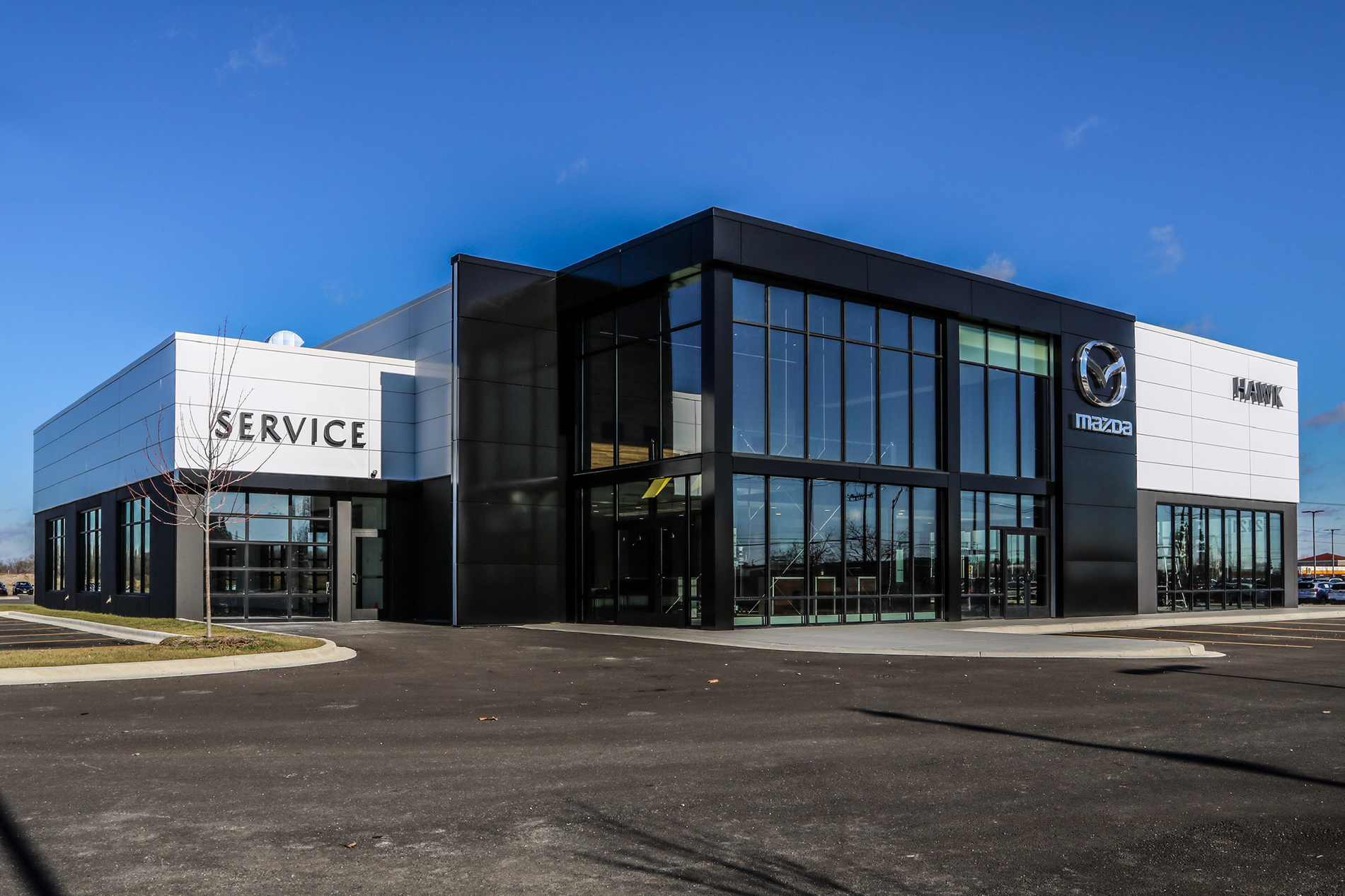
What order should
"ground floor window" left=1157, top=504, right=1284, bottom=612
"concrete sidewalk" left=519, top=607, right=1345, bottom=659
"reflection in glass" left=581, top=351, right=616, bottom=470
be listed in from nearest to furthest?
"concrete sidewalk" left=519, top=607, right=1345, bottom=659
"reflection in glass" left=581, top=351, right=616, bottom=470
"ground floor window" left=1157, top=504, right=1284, bottom=612

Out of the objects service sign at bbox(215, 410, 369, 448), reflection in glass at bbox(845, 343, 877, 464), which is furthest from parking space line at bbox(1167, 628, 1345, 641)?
service sign at bbox(215, 410, 369, 448)

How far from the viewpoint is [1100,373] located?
101ft

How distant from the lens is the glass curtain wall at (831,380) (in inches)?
931

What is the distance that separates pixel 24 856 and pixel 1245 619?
104ft

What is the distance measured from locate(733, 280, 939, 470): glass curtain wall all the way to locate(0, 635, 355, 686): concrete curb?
10.7m

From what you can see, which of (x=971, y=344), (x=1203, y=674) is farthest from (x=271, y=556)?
(x=1203, y=674)

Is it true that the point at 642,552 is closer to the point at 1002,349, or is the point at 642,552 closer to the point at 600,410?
the point at 600,410

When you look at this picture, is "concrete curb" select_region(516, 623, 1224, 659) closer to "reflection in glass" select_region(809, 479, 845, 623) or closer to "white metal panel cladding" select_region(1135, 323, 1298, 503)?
"reflection in glass" select_region(809, 479, 845, 623)

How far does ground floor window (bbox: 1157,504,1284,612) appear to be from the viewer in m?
33.6

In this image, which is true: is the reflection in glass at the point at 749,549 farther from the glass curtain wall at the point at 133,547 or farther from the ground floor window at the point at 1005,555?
the glass curtain wall at the point at 133,547

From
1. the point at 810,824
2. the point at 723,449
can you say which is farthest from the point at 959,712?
the point at 723,449

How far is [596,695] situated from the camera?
1237 centimetres

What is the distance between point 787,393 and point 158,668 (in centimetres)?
1431

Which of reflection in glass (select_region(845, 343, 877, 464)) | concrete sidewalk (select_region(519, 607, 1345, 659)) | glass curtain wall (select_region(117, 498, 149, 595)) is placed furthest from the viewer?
glass curtain wall (select_region(117, 498, 149, 595))
